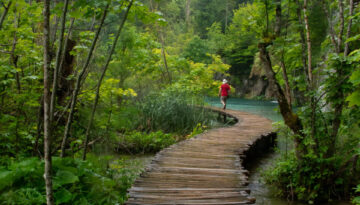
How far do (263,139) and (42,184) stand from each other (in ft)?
18.8

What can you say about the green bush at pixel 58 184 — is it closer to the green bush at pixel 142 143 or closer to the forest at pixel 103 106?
the forest at pixel 103 106

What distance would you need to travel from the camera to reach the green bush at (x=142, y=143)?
6.74 metres

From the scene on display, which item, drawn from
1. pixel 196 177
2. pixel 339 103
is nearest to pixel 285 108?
pixel 339 103

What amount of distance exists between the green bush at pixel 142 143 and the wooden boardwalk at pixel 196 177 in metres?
1.04

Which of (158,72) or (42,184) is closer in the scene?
(42,184)

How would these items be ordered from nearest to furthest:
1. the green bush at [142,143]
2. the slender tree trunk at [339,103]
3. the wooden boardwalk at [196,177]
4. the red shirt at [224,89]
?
the wooden boardwalk at [196,177] < the slender tree trunk at [339,103] < the green bush at [142,143] < the red shirt at [224,89]

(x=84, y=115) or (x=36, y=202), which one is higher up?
(x=84, y=115)

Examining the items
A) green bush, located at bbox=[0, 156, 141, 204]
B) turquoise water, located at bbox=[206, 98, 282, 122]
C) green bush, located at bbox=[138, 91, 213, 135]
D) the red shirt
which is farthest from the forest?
turquoise water, located at bbox=[206, 98, 282, 122]

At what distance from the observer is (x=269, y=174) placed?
15.4 ft

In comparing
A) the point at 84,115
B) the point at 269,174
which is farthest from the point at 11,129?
the point at 269,174

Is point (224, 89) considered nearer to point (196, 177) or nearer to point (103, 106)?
point (103, 106)

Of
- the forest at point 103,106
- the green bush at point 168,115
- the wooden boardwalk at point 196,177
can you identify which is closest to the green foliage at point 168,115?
the green bush at point 168,115

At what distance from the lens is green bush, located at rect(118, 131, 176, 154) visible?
6738 millimetres

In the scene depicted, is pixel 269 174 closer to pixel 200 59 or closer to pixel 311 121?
pixel 311 121
